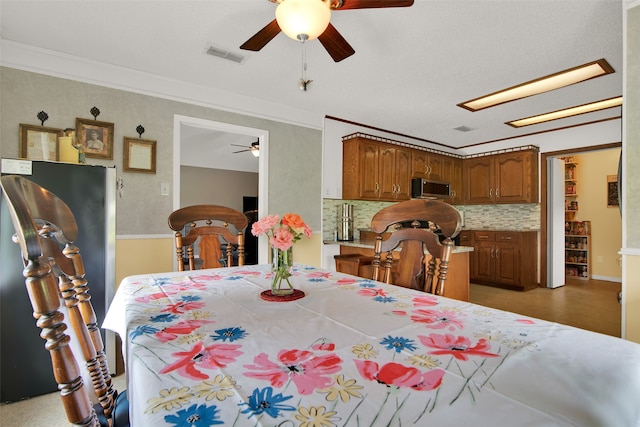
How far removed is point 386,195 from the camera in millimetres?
4539

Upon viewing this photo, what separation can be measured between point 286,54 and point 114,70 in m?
1.56

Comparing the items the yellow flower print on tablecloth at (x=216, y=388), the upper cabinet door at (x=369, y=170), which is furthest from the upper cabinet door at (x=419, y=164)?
the yellow flower print on tablecloth at (x=216, y=388)

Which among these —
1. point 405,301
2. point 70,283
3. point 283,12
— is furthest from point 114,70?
point 405,301

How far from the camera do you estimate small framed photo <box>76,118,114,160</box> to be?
2.64m

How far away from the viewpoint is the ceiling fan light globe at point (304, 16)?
150 centimetres

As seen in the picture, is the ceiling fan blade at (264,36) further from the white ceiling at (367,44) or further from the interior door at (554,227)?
the interior door at (554,227)

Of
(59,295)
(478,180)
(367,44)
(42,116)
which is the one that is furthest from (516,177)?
(42,116)

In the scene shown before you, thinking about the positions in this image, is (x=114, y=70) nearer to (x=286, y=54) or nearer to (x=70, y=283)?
(x=286, y=54)

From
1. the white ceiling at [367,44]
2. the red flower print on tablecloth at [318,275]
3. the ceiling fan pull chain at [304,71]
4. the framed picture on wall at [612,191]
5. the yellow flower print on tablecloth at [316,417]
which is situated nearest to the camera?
the yellow flower print on tablecloth at [316,417]

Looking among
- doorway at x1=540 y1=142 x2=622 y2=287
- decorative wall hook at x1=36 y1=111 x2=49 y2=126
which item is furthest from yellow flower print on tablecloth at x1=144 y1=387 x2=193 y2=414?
doorway at x1=540 y1=142 x2=622 y2=287

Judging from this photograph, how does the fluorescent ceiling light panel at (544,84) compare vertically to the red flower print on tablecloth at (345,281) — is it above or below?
above

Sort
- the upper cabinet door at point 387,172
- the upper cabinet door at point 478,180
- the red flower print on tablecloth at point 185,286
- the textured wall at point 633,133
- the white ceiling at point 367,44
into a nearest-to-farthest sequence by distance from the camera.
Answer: the red flower print on tablecloth at point 185,286 < the textured wall at point 633,133 < the white ceiling at point 367,44 < the upper cabinet door at point 387,172 < the upper cabinet door at point 478,180

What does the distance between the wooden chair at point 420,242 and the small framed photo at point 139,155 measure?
7.78ft

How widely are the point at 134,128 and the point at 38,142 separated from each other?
69 cm
